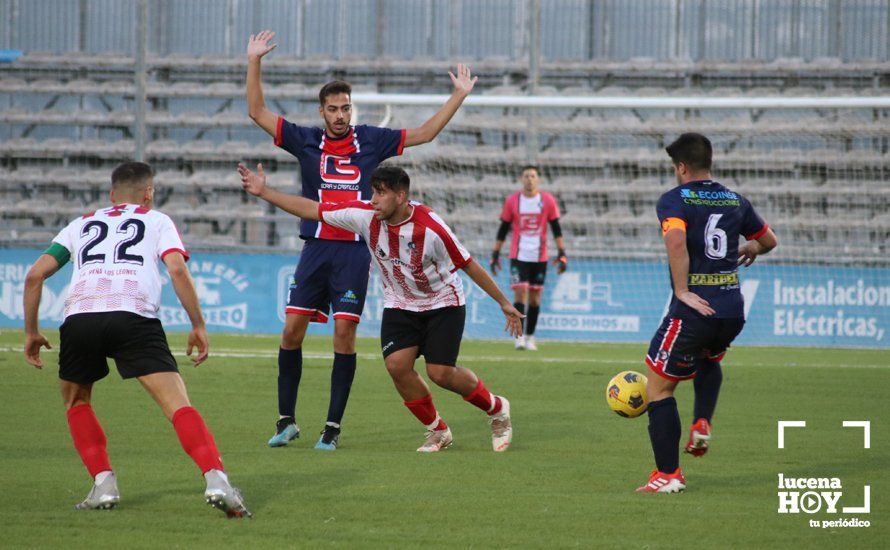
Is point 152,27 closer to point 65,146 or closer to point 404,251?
point 65,146

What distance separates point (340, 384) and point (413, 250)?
44.9 inches

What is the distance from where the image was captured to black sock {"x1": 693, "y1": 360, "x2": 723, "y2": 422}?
6.74m

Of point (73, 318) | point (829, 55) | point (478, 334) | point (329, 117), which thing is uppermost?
point (829, 55)

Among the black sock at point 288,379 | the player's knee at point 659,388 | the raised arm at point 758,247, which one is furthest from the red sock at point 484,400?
the raised arm at point 758,247

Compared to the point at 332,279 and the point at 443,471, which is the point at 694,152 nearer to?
the point at 443,471

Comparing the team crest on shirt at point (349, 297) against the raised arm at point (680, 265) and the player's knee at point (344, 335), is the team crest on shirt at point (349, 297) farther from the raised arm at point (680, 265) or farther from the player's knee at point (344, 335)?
the raised arm at point (680, 265)

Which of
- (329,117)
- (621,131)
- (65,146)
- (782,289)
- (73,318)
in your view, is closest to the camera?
(73,318)

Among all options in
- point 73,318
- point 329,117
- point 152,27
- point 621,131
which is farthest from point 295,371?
point 152,27

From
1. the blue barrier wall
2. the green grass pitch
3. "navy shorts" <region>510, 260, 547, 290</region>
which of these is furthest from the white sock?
the blue barrier wall

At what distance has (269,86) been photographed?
72.7 ft

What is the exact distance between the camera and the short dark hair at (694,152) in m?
6.05

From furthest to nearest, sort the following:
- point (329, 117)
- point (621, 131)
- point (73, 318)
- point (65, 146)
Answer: point (65, 146) → point (621, 131) → point (329, 117) → point (73, 318)

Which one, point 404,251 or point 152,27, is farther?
point 152,27

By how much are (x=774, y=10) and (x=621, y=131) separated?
13.0 ft
